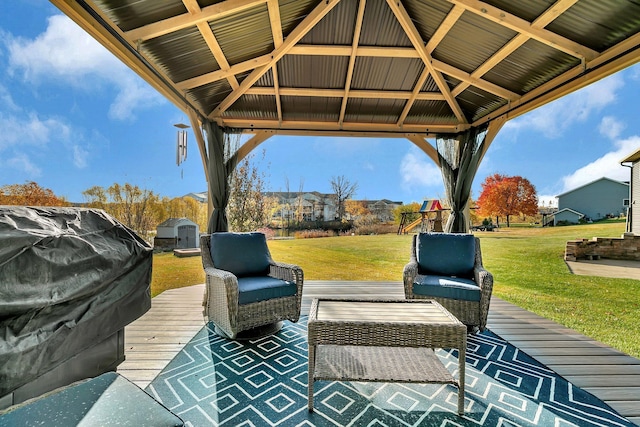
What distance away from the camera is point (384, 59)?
351 centimetres

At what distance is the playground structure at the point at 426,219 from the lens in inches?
221

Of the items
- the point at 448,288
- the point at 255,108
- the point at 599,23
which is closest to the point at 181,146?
the point at 255,108

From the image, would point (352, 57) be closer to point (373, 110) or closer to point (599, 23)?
point (373, 110)

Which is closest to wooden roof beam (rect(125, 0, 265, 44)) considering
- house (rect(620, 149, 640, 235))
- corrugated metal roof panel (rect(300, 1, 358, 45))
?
corrugated metal roof panel (rect(300, 1, 358, 45))

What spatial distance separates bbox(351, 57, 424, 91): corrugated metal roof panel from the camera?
3.54 metres

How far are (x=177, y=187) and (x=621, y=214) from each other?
274 inches

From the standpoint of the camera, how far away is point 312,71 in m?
3.70

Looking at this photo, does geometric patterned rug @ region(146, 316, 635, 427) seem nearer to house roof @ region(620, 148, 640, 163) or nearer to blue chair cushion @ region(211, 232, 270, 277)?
blue chair cushion @ region(211, 232, 270, 277)

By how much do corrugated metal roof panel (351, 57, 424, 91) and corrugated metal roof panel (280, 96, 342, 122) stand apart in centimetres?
49

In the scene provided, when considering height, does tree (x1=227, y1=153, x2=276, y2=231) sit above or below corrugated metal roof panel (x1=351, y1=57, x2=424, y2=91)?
below

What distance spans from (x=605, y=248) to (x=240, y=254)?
6.27m

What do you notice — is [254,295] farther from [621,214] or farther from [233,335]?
[621,214]

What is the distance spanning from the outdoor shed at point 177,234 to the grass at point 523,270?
0.20 metres

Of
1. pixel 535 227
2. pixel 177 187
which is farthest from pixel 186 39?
pixel 535 227
